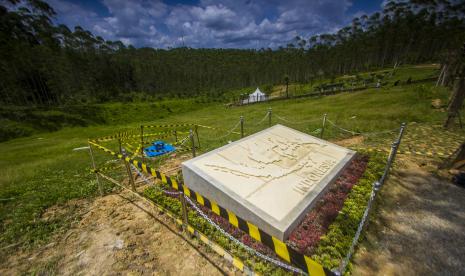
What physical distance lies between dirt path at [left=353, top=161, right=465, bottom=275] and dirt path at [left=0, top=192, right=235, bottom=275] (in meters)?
3.16

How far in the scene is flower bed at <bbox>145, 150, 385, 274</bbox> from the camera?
4113mm

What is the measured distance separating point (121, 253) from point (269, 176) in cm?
405

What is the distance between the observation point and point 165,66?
86.9 m

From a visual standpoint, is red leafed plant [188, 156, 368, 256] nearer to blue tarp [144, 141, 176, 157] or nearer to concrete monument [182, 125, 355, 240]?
concrete monument [182, 125, 355, 240]

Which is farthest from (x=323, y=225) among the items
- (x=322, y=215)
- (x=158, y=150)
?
(x=158, y=150)

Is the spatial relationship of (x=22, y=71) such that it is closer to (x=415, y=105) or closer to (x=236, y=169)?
(x=236, y=169)

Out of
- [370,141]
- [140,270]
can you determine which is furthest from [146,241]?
[370,141]

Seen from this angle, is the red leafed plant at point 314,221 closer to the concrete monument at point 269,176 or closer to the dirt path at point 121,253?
the concrete monument at point 269,176

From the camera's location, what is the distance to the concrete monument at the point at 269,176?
4.57 metres

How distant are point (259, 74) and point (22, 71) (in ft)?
266

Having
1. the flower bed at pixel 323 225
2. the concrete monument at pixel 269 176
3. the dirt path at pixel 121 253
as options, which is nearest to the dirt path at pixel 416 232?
the flower bed at pixel 323 225

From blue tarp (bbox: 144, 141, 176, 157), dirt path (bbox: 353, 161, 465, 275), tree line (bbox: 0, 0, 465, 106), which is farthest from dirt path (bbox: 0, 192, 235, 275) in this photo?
tree line (bbox: 0, 0, 465, 106)

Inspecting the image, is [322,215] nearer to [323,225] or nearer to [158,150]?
[323,225]

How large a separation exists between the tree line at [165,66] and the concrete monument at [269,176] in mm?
28358
